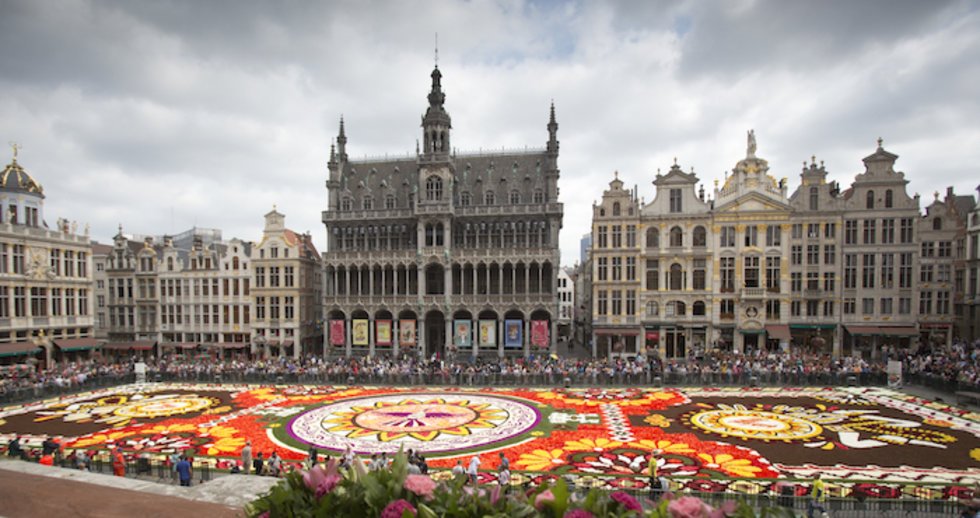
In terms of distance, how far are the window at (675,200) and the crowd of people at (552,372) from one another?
46.3ft

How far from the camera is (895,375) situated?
33531mm

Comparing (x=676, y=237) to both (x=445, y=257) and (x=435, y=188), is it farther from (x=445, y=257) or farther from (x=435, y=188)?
(x=435, y=188)

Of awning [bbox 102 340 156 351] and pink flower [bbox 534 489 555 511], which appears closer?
pink flower [bbox 534 489 555 511]

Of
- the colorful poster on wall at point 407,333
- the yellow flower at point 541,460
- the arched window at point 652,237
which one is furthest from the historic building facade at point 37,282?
the arched window at point 652,237

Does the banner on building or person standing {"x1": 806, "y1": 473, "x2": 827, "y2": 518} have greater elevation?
person standing {"x1": 806, "y1": 473, "x2": 827, "y2": 518}

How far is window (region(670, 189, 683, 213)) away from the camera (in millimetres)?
48250

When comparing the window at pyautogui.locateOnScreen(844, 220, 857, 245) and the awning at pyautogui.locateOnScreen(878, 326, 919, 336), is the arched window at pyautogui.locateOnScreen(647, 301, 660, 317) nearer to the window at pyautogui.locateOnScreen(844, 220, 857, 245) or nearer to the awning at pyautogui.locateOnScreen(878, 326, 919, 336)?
the window at pyautogui.locateOnScreen(844, 220, 857, 245)

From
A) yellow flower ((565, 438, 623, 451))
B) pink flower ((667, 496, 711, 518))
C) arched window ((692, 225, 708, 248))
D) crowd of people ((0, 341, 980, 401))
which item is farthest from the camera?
arched window ((692, 225, 708, 248))

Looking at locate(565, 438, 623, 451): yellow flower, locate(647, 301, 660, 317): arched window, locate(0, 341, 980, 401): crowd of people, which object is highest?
locate(647, 301, 660, 317): arched window

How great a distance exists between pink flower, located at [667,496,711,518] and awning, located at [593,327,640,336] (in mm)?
46570

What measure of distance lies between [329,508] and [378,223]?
5250 centimetres

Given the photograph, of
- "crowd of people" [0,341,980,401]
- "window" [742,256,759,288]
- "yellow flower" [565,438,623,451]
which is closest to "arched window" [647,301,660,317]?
"crowd of people" [0,341,980,401]

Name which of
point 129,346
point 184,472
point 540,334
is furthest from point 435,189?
point 184,472

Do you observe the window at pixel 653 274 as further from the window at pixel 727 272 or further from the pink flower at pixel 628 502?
the pink flower at pixel 628 502
